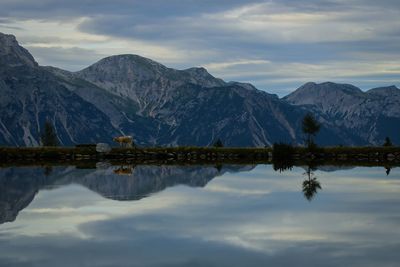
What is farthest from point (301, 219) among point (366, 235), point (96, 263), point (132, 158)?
point (132, 158)

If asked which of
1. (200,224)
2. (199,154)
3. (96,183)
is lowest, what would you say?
(199,154)

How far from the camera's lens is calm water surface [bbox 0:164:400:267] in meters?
26.3

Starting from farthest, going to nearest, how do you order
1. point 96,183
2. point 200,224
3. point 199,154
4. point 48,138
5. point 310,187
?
point 48,138, point 199,154, point 96,183, point 310,187, point 200,224

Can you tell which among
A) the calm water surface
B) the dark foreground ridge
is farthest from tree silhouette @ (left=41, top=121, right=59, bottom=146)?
the calm water surface

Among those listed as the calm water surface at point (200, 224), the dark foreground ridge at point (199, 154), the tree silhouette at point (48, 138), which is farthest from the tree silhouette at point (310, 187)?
the tree silhouette at point (48, 138)

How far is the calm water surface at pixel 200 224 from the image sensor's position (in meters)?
26.3

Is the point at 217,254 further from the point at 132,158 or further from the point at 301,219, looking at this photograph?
the point at 132,158

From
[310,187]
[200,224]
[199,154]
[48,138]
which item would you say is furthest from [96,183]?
[48,138]

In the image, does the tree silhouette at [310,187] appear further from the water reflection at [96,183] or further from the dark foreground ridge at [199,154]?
the dark foreground ridge at [199,154]

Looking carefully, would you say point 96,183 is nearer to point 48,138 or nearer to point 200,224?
point 200,224

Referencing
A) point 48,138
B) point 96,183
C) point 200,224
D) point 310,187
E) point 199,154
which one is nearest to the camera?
point 200,224

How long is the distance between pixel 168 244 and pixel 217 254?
3.25 meters

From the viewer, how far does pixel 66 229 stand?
33.9 metres

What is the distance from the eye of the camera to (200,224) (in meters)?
35.2
